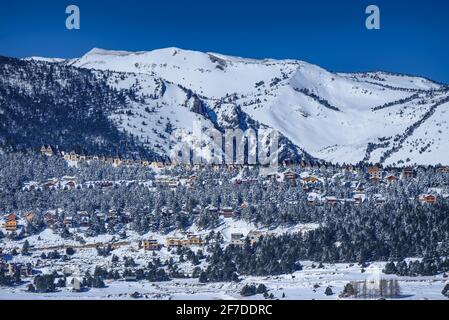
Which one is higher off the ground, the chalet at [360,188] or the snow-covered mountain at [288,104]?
the snow-covered mountain at [288,104]

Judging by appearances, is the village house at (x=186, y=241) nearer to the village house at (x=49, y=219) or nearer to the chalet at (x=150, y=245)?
the chalet at (x=150, y=245)

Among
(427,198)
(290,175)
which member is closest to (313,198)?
(427,198)

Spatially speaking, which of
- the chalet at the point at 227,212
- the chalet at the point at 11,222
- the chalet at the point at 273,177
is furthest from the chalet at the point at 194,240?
the chalet at the point at 273,177

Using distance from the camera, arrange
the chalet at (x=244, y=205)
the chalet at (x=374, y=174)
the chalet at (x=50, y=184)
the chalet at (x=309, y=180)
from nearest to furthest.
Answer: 1. the chalet at (x=244, y=205)
2. the chalet at (x=50, y=184)
3. the chalet at (x=309, y=180)
4. the chalet at (x=374, y=174)

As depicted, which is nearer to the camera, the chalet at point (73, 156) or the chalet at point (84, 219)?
the chalet at point (84, 219)

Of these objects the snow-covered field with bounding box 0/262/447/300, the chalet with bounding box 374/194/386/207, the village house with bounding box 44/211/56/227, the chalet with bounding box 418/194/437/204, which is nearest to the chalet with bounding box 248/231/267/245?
the snow-covered field with bounding box 0/262/447/300
